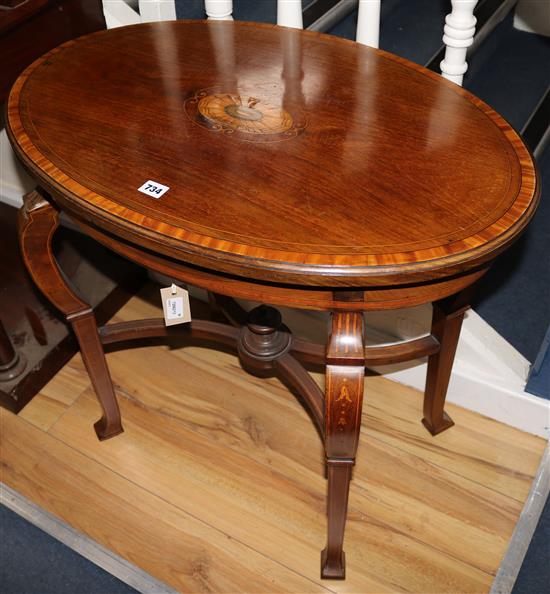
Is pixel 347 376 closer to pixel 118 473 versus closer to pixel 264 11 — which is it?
pixel 118 473

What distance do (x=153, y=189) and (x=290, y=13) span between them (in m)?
0.68

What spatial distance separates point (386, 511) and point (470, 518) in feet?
0.59

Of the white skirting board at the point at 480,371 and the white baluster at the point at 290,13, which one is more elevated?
the white baluster at the point at 290,13

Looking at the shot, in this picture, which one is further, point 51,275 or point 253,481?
point 253,481

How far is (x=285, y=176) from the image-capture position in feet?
3.62

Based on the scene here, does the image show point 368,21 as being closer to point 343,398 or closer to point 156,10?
point 156,10

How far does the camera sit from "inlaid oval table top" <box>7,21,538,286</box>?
993mm

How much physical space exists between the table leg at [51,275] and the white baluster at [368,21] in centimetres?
74

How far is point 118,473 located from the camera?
65.7 inches

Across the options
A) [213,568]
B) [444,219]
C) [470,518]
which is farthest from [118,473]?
[444,219]

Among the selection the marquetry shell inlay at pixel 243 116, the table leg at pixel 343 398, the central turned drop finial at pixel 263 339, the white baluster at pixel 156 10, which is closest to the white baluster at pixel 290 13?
the white baluster at pixel 156 10

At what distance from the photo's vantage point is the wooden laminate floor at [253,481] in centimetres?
151

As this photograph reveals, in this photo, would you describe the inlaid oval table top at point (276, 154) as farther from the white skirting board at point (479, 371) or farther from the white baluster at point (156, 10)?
the white skirting board at point (479, 371)

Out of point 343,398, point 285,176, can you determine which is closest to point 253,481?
point 343,398
